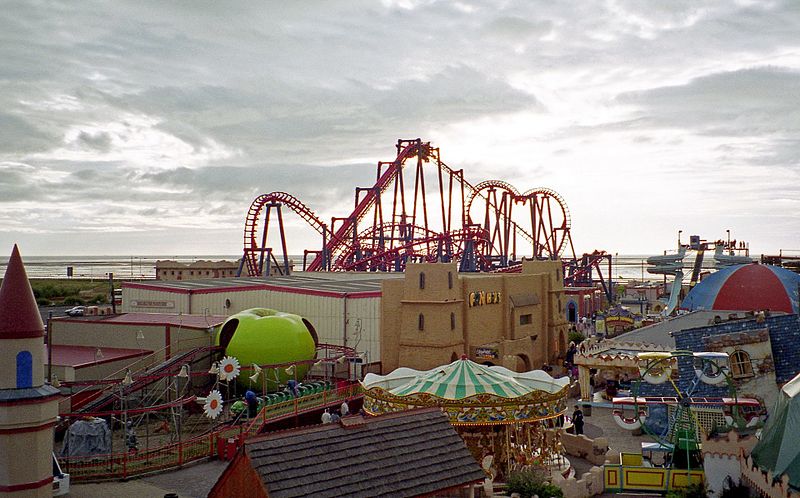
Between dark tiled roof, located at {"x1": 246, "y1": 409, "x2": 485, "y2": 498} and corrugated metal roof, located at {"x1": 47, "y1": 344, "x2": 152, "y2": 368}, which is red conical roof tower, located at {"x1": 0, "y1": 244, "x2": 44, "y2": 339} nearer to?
dark tiled roof, located at {"x1": 246, "y1": 409, "x2": 485, "y2": 498}

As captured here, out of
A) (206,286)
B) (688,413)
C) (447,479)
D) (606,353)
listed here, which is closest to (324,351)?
(206,286)

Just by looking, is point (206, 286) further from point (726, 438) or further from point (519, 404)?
point (726, 438)

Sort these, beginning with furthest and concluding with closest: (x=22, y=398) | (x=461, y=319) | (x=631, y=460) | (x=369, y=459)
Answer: (x=461, y=319) → (x=631, y=460) → (x=22, y=398) → (x=369, y=459)

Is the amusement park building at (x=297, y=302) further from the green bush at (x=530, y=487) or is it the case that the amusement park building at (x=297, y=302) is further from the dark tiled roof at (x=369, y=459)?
the dark tiled roof at (x=369, y=459)

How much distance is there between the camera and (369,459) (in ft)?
37.6

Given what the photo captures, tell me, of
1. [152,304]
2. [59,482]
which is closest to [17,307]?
[59,482]

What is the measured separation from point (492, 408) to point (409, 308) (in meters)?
9.81

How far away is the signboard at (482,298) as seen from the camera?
28.6 m

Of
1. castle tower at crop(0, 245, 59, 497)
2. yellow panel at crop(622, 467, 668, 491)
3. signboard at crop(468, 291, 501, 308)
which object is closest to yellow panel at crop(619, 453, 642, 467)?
yellow panel at crop(622, 467, 668, 491)

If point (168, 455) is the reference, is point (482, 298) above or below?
above

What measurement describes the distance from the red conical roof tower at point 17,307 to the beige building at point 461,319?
14.7 meters

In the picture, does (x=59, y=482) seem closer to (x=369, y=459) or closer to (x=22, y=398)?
(x=22, y=398)

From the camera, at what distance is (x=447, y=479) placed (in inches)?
471

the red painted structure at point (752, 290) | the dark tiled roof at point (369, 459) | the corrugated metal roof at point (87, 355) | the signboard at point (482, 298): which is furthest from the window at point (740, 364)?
the corrugated metal roof at point (87, 355)
